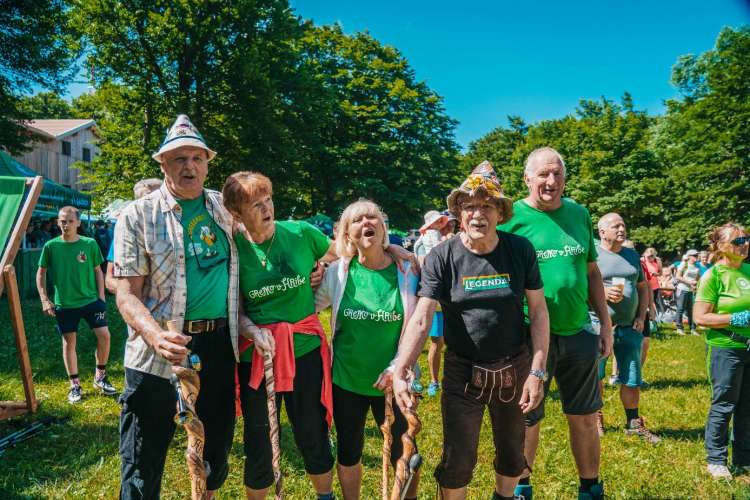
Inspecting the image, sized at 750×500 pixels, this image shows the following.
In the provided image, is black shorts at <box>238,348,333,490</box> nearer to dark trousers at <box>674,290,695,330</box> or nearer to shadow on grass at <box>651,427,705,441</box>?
shadow on grass at <box>651,427,705,441</box>

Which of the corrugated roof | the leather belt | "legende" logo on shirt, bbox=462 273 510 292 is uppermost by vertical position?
the corrugated roof

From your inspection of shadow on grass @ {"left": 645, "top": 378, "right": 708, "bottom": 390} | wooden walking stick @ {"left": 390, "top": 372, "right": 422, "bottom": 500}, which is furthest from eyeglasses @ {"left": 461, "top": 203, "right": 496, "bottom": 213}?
shadow on grass @ {"left": 645, "top": 378, "right": 708, "bottom": 390}

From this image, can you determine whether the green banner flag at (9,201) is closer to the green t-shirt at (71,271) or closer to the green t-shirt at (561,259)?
the green t-shirt at (71,271)

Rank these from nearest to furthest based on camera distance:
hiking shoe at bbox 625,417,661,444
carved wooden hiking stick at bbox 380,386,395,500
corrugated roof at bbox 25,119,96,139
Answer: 1. carved wooden hiking stick at bbox 380,386,395,500
2. hiking shoe at bbox 625,417,661,444
3. corrugated roof at bbox 25,119,96,139

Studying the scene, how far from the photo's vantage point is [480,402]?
116 inches

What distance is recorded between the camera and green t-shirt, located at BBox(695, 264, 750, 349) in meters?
4.18

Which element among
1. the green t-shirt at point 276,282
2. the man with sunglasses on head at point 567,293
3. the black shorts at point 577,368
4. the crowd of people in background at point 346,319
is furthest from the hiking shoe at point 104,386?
the black shorts at point 577,368

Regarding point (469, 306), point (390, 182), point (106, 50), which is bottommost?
point (469, 306)

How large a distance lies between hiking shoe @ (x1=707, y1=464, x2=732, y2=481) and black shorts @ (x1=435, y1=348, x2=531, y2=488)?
91.2 inches

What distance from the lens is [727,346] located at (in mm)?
4219

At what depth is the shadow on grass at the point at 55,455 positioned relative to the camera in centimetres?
399

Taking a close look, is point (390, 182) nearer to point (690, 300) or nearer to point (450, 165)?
point (450, 165)

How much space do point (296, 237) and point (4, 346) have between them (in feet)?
27.0

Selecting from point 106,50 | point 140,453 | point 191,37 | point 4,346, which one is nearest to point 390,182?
point 191,37
